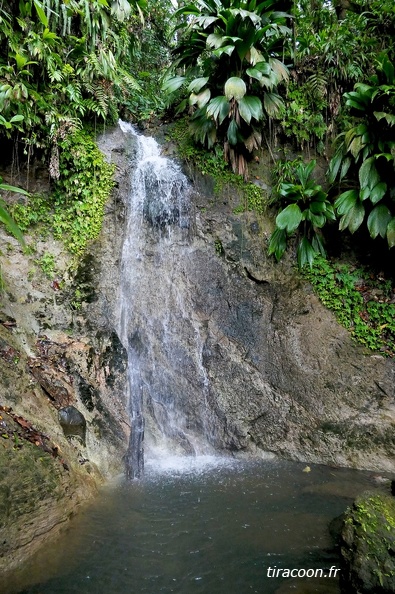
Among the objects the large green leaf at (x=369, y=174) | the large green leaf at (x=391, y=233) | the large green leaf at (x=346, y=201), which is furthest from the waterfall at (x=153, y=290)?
the large green leaf at (x=391, y=233)

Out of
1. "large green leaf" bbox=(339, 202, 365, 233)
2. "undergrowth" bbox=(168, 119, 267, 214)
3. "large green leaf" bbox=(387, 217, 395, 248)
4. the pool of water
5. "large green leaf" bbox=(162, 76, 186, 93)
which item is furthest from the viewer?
"large green leaf" bbox=(162, 76, 186, 93)

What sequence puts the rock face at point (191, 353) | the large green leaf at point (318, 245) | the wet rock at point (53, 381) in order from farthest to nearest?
the large green leaf at point (318, 245), the rock face at point (191, 353), the wet rock at point (53, 381)

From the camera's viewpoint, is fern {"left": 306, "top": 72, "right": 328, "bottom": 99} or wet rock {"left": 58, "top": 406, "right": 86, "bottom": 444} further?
fern {"left": 306, "top": 72, "right": 328, "bottom": 99}

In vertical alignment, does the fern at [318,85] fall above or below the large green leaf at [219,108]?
above

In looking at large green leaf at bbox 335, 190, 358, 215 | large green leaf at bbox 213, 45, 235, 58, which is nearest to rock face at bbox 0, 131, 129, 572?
large green leaf at bbox 213, 45, 235, 58

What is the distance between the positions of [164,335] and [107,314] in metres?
0.91

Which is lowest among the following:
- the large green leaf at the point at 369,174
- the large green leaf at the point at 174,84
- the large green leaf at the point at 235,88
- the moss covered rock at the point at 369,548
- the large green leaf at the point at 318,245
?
the moss covered rock at the point at 369,548

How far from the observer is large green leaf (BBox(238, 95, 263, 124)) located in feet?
18.3

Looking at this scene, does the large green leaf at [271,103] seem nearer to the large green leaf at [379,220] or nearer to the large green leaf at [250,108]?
the large green leaf at [250,108]

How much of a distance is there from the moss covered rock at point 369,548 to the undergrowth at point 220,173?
442 cm

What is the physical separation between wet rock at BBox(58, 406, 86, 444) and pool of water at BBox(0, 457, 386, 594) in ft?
2.32

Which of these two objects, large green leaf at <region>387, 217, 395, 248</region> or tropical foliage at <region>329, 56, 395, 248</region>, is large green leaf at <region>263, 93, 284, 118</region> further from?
large green leaf at <region>387, 217, 395, 248</region>

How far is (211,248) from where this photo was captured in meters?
5.77

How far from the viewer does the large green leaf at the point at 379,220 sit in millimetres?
4871
